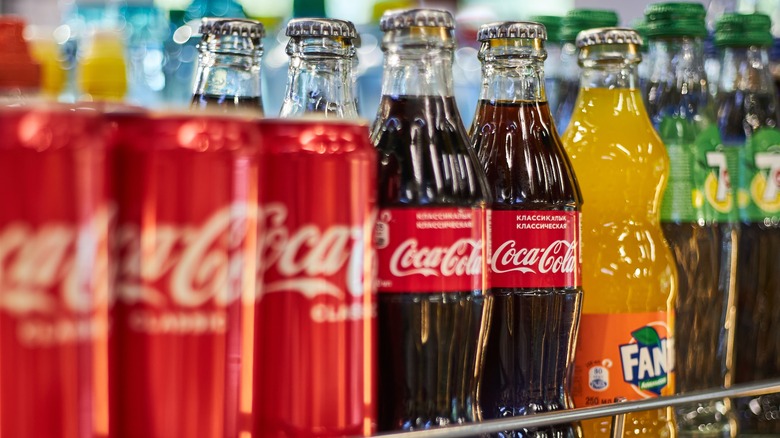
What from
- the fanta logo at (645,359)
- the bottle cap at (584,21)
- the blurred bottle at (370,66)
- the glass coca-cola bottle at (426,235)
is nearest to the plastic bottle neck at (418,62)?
the glass coca-cola bottle at (426,235)

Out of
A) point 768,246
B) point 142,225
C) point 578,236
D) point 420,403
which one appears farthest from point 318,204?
point 768,246

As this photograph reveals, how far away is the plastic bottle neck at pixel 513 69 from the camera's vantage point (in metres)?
0.96

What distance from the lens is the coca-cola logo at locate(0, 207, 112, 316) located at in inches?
22.1

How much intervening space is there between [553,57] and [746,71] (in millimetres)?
272

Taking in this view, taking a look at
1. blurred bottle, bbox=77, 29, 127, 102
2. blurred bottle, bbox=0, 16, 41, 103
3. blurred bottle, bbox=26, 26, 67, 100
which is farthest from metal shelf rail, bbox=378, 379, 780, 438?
blurred bottle, bbox=26, 26, 67, 100

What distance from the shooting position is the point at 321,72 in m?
0.91

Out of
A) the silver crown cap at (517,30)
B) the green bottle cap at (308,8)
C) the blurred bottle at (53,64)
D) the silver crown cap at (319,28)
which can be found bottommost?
the silver crown cap at (319,28)

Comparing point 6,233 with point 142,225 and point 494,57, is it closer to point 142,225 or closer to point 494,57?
point 142,225

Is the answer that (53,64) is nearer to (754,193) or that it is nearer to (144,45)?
(144,45)

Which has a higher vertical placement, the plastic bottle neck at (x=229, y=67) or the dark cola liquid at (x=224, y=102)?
the plastic bottle neck at (x=229, y=67)

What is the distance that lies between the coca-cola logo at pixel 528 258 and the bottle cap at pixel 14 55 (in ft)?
1.83

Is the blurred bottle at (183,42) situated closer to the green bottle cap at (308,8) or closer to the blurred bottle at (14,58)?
the green bottle cap at (308,8)

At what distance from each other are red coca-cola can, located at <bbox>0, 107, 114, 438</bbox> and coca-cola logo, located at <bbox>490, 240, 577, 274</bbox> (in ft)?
1.44

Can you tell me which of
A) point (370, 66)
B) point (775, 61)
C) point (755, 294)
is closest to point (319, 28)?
point (755, 294)
